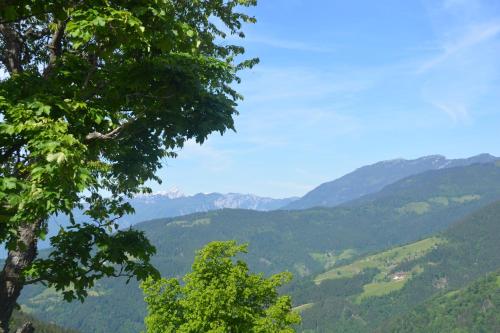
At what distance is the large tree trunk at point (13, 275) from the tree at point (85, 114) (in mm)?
24

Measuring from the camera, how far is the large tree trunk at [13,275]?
38.1ft

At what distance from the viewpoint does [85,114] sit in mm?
9102

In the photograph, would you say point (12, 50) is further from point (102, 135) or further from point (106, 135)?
point (102, 135)

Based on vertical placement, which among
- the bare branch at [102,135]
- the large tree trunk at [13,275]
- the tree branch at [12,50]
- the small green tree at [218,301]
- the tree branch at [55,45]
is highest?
the tree branch at [12,50]

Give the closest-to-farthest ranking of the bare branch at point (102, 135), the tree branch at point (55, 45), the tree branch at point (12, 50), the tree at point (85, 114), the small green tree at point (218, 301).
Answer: the tree at point (85, 114) < the bare branch at point (102, 135) < the tree branch at point (55, 45) < the tree branch at point (12, 50) < the small green tree at point (218, 301)

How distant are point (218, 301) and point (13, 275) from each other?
582 inches

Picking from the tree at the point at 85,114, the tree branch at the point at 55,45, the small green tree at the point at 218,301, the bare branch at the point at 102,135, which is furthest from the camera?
the small green tree at the point at 218,301

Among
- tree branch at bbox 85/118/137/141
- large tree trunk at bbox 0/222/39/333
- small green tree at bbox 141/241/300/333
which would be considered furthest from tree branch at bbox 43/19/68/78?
small green tree at bbox 141/241/300/333

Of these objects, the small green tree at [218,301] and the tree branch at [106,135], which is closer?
the tree branch at [106,135]

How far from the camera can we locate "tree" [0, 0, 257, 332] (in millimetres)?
7680

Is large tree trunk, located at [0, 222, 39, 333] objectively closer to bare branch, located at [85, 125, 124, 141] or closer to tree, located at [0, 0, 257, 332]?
tree, located at [0, 0, 257, 332]

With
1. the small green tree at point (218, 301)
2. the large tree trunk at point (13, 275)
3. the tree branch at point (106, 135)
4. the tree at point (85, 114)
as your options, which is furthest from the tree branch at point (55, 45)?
the small green tree at point (218, 301)

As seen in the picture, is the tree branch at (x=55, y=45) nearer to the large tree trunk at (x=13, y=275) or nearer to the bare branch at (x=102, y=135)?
the bare branch at (x=102, y=135)

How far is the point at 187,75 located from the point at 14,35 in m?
5.77
